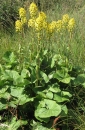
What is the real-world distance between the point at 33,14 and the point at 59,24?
1.32ft

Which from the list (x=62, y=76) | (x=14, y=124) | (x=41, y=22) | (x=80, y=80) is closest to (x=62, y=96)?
(x=62, y=76)

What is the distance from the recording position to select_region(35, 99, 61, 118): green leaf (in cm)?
285

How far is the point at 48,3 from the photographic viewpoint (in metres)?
7.32

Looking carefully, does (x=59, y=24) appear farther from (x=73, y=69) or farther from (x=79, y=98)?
(x=79, y=98)

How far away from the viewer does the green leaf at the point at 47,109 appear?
2850 mm

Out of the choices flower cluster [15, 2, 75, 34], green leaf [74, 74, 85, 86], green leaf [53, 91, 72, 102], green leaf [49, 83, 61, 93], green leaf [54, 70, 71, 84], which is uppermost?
flower cluster [15, 2, 75, 34]

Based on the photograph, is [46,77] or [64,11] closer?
[46,77]

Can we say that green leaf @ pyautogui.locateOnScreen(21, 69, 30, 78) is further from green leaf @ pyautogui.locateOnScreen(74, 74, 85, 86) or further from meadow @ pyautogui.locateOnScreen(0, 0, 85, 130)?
green leaf @ pyautogui.locateOnScreen(74, 74, 85, 86)

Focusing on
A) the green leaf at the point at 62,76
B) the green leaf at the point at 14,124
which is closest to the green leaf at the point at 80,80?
the green leaf at the point at 62,76

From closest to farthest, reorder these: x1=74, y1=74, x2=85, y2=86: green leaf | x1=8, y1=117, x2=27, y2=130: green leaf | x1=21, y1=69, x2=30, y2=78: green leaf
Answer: x1=8, y1=117, x2=27, y2=130: green leaf → x1=21, y1=69, x2=30, y2=78: green leaf → x1=74, y1=74, x2=85, y2=86: green leaf

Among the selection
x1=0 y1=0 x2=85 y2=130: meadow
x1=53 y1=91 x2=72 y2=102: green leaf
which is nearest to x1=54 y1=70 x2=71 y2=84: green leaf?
x1=0 y1=0 x2=85 y2=130: meadow

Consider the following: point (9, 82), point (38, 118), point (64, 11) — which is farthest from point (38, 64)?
point (64, 11)

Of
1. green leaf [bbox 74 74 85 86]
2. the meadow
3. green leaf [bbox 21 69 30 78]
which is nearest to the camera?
the meadow

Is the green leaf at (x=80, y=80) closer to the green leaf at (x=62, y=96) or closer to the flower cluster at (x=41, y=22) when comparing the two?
the green leaf at (x=62, y=96)
